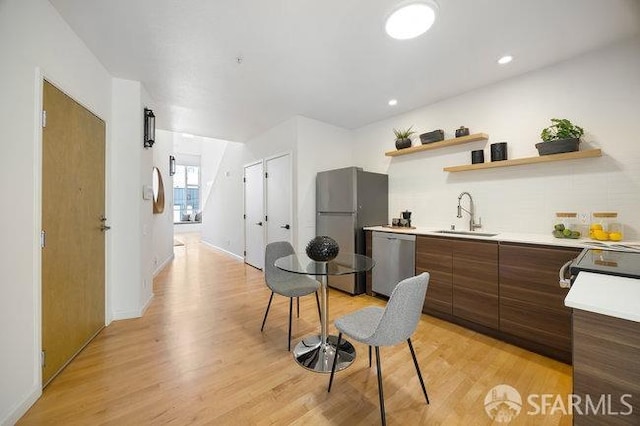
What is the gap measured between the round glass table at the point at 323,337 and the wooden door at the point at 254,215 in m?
2.65

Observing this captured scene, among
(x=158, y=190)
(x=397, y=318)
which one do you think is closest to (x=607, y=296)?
(x=397, y=318)

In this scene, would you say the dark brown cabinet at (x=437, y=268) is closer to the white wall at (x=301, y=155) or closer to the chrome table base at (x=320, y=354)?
the chrome table base at (x=320, y=354)

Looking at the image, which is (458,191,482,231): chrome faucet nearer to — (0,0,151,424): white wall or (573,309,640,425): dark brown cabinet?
(573,309,640,425): dark brown cabinet

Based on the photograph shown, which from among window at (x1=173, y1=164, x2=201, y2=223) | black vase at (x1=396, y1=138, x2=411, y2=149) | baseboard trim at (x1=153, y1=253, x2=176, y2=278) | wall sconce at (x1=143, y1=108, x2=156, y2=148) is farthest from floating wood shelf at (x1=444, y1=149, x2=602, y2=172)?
Result: window at (x1=173, y1=164, x2=201, y2=223)

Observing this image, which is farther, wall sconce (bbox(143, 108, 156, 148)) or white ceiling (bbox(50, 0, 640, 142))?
wall sconce (bbox(143, 108, 156, 148))

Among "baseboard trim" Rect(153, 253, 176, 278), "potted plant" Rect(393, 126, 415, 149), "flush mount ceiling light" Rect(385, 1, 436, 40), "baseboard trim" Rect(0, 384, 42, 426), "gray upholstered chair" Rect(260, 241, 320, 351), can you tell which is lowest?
"baseboard trim" Rect(0, 384, 42, 426)

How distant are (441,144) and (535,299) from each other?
6.42 feet

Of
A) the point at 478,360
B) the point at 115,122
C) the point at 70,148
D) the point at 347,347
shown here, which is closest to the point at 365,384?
the point at 347,347

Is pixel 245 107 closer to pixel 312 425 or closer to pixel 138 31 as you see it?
pixel 138 31

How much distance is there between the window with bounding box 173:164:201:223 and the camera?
10.1 m

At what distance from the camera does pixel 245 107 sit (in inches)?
140

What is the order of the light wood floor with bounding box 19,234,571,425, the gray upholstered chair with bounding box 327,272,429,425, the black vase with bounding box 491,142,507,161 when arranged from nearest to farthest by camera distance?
1. the gray upholstered chair with bounding box 327,272,429,425
2. the light wood floor with bounding box 19,234,571,425
3. the black vase with bounding box 491,142,507,161

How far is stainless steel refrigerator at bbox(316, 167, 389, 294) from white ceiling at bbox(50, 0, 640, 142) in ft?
3.54

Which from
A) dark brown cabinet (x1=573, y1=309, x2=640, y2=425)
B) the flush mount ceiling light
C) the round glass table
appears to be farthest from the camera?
the round glass table
